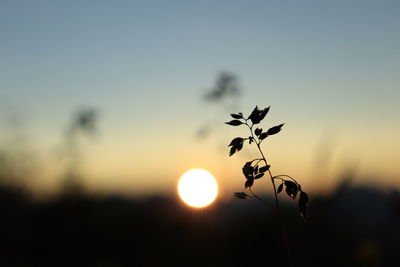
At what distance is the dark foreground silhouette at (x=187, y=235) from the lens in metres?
6.13

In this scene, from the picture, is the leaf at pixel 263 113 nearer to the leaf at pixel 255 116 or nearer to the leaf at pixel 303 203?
the leaf at pixel 255 116

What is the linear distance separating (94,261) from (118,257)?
31 centimetres

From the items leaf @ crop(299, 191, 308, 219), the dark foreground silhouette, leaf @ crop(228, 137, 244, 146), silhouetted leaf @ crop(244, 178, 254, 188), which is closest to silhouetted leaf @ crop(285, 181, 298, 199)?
leaf @ crop(299, 191, 308, 219)

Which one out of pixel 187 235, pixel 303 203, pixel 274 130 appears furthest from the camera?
pixel 187 235

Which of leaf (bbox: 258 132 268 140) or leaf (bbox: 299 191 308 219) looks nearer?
leaf (bbox: 299 191 308 219)

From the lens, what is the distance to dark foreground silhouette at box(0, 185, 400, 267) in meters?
6.13

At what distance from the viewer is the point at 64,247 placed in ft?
22.1

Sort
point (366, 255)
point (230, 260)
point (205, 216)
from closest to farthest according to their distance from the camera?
point (366, 255), point (230, 260), point (205, 216)

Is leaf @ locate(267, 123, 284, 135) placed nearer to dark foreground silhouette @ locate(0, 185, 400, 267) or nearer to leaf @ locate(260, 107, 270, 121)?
leaf @ locate(260, 107, 270, 121)

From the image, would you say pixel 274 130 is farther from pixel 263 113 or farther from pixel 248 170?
pixel 248 170

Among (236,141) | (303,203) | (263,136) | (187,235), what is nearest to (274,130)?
(263,136)

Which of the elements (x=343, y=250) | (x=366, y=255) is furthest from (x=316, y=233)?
(x=366, y=255)

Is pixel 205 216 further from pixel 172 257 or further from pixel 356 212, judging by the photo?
pixel 356 212

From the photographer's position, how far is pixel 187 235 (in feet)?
23.4
